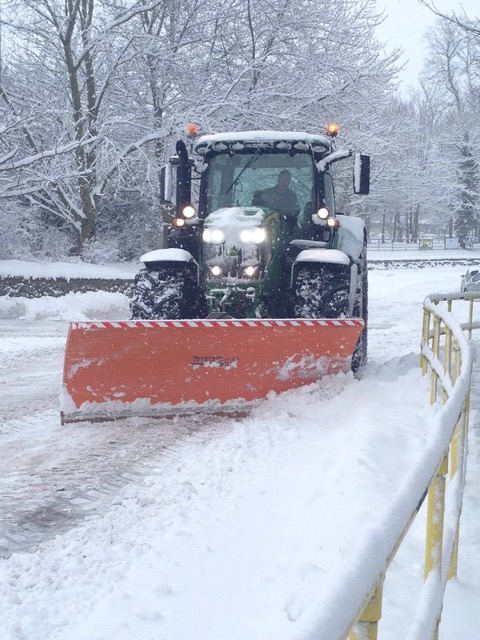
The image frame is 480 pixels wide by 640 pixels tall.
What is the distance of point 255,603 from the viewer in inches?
127

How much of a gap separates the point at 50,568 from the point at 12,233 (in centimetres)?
1845

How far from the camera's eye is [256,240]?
23.3 ft

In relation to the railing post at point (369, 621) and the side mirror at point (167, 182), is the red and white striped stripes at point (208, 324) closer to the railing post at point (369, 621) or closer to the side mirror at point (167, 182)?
the side mirror at point (167, 182)

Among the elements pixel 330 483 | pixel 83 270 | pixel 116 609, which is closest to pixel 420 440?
pixel 330 483

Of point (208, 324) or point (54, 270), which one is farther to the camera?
point (54, 270)

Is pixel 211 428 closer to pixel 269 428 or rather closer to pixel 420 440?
pixel 269 428

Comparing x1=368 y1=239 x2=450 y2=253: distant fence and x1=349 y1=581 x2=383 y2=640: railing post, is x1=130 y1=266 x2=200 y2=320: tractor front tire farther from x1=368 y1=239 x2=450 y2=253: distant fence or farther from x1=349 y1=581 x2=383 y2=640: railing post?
x1=368 y1=239 x2=450 y2=253: distant fence

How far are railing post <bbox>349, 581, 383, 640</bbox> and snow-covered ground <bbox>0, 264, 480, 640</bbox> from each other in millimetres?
104

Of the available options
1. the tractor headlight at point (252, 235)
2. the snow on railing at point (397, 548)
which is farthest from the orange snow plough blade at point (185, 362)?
the snow on railing at point (397, 548)

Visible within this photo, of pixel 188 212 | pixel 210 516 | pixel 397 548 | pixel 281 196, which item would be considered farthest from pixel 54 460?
pixel 397 548

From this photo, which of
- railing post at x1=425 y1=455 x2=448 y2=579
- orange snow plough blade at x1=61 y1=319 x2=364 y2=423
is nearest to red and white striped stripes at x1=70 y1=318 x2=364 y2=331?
orange snow plough blade at x1=61 y1=319 x2=364 y2=423

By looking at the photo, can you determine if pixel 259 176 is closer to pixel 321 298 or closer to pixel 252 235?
pixel 252 235

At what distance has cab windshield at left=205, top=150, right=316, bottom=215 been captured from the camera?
314 inches

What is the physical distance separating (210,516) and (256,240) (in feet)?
11.5
